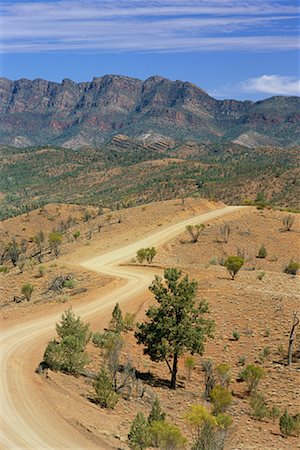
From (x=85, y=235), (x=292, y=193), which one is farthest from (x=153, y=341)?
(x=292, y=193)

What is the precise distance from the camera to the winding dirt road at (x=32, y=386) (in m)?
15.5

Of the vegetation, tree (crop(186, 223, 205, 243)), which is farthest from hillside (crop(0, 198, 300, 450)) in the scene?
the vegetation

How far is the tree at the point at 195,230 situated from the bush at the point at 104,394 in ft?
114

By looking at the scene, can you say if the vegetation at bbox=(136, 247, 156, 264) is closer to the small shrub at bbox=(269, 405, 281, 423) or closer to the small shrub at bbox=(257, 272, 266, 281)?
the small shrub at bbox=(257, 272, 266, 281)

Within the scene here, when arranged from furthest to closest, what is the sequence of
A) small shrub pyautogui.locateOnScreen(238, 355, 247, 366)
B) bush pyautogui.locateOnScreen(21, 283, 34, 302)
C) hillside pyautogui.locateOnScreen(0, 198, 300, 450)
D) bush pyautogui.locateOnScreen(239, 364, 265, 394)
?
bush pyautogui.locateOnScreen(21, 283, 34, 302) < small shrub pyautogui.locateOnScreen(238, 355, 247, 366) < bush pyautogui.locateOnScreen(239, 364, 265, 394) < hillside pyautogui.locateOnScreen(0, 198, 300, 450)

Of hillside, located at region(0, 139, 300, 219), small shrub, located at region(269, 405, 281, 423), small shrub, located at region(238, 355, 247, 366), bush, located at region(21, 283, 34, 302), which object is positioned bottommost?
small shrub, located at region(269, 405, 281, 423)

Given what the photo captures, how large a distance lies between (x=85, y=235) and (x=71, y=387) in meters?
41.5

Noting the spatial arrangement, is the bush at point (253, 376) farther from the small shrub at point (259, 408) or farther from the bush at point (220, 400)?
the bush at point (220, 400)

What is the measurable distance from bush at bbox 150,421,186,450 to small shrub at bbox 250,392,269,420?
6960 millimetres

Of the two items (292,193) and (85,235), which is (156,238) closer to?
(85,235)

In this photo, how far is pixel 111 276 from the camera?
124 feet

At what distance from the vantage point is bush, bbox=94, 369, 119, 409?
1930cm

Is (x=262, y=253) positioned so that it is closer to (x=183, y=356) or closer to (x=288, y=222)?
(x=288, y=222)

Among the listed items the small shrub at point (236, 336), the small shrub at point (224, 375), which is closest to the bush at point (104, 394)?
the small shrub at point (224, 375)
